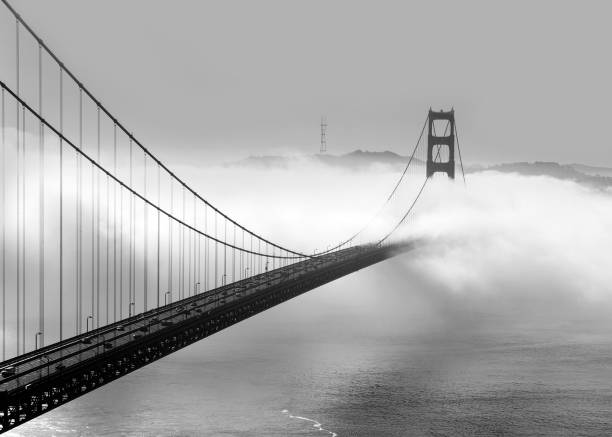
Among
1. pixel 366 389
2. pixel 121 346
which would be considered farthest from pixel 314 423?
pixel 121 346

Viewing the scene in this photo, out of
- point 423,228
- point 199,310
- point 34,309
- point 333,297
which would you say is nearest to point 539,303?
point 333,297

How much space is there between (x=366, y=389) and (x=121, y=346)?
47.4 metres

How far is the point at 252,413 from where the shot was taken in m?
72.4

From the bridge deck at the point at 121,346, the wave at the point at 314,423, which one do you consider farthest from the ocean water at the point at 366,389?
the bridge deck at the point at 121,346

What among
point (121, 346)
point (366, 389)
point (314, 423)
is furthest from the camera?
point (366, 389)

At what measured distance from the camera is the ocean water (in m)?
67.0

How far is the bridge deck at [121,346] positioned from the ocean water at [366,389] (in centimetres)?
1197

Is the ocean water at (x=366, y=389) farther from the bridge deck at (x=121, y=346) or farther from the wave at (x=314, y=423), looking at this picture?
the bridge deck at (x=121, y=346)

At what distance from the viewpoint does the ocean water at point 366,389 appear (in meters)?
67.0

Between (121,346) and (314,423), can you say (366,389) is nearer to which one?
(314,423)

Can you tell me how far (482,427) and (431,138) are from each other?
50.1 m

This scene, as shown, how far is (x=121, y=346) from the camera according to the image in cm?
3559

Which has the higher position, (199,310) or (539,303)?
(199,310)

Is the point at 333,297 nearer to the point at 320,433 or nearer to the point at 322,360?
the point at 322,360
